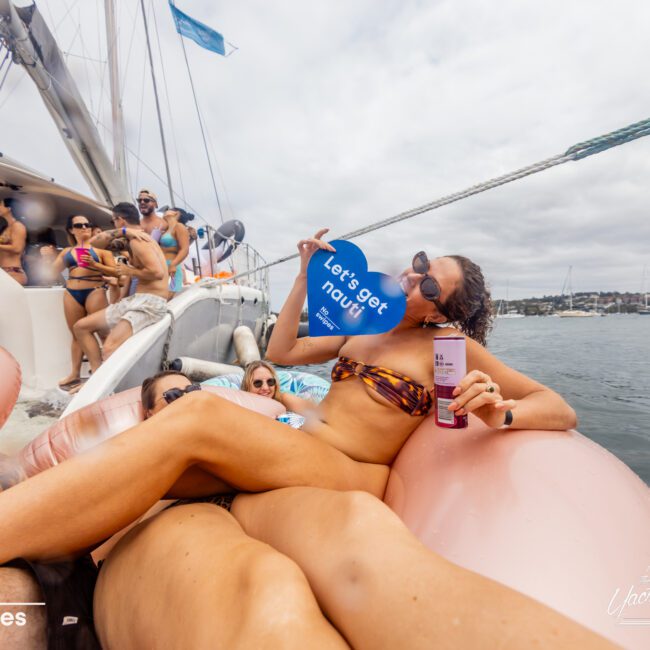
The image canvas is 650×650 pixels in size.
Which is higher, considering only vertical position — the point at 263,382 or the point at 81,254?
the point at 81,254

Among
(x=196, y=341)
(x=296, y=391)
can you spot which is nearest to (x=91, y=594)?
(x=296, y=391)

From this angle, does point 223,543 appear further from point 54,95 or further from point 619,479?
point 54,95

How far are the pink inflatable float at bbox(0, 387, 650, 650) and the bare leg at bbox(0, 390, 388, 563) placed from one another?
0.29 metres

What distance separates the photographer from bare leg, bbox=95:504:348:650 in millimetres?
646

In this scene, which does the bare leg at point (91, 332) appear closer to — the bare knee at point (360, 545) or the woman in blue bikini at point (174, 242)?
the woman in blue bikini at point (174, 242)

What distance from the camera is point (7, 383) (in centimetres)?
121

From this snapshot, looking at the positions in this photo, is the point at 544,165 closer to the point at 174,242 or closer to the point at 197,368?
the point at 197,368

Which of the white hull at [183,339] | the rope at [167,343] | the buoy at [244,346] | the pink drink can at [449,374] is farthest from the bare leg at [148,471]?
the buoy at [244,346]

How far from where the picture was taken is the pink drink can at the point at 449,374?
111 centimetres

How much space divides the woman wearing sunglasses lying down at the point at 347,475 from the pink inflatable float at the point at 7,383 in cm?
51

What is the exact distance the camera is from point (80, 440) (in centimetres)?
204

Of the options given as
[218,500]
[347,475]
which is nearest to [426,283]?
[347,475]

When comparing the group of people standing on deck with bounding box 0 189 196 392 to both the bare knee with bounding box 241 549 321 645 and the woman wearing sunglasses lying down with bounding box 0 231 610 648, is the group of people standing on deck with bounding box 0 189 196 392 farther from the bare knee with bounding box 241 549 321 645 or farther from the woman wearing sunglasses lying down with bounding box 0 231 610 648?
the bare knee with bounding box 241 549 321 645

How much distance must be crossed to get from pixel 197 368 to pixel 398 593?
406cm
